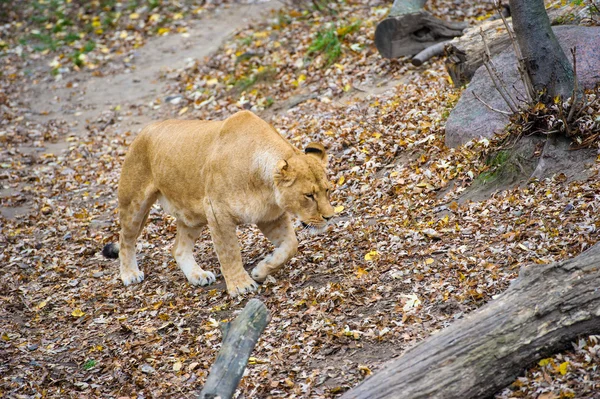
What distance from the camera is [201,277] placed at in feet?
26.7

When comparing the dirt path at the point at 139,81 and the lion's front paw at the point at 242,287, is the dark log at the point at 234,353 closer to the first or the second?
the lion's front paw at the point at 242,287

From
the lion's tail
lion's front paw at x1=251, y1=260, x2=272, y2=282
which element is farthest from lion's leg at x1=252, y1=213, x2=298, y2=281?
the lion's tail

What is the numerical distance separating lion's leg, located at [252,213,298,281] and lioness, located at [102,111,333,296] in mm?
11

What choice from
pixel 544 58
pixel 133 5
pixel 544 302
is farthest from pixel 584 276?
pixel 133 5

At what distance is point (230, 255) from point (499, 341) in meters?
3.48

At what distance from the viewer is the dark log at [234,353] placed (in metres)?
4.59

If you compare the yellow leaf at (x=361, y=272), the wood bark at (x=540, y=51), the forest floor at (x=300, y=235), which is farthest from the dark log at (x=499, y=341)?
the wood bark at (x=540, y=51)

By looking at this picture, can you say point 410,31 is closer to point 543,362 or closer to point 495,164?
point 495,164

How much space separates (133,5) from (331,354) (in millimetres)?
17334

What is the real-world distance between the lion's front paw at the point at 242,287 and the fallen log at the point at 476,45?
184 inches

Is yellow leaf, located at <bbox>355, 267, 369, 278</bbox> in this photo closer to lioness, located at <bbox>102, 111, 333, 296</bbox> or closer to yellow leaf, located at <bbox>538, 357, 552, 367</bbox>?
lioness, located at <bbox>102, 111, 333, 296</bbox>

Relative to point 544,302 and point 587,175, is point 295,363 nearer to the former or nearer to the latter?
point 544,302

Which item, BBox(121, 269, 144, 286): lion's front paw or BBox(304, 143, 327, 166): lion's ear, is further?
BBox(121, 269, 144, 286): lion's front paw

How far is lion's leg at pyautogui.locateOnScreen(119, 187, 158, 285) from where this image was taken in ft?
27.9
